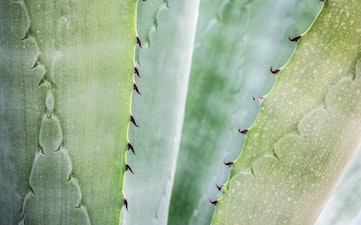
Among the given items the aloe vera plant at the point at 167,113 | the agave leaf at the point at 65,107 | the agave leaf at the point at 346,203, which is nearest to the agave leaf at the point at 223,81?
the aloe vera plant at the point at 167,113

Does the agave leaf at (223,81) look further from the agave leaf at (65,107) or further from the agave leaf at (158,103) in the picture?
the agave leaf at (65,107)

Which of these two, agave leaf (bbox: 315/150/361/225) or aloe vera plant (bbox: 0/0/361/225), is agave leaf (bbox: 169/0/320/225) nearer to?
aloe vera plant (bbox: 0/0/361/225)

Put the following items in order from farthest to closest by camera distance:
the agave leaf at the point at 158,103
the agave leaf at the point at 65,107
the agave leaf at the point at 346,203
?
1. the agave leaf at the point at 346,203
2. the agave leaf at the point at 158,103
3. the agave leaf at the point at 65,107

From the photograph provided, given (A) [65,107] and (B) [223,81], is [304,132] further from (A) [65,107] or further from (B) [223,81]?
(A) [65,107]

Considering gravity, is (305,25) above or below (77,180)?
above

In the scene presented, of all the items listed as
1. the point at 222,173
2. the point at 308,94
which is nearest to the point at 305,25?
the point at 308,94

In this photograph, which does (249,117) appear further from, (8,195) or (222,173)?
(8,195)

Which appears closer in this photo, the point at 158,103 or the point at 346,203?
the point at 158,103

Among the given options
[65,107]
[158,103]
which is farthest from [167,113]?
[65,107]
